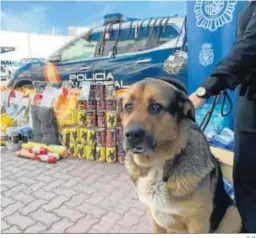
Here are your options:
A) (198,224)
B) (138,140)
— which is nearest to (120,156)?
(198,224)

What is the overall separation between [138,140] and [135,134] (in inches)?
1.3

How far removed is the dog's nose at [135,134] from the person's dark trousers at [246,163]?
1.71 feet

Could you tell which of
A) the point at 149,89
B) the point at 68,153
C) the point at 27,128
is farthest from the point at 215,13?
the point at 27,128

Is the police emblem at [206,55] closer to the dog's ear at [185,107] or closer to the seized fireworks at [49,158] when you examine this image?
the dog's ear at [185,107]

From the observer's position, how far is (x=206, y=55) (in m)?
2.85

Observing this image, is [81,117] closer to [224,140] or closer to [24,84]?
[224,140]

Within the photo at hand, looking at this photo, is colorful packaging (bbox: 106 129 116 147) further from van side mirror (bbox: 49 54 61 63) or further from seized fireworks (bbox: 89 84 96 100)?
van side mirror (bbox: 49 54 61 63)

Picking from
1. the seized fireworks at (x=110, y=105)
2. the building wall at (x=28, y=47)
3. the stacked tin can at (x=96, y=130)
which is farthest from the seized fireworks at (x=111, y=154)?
the building wall at (x=28, y=47)

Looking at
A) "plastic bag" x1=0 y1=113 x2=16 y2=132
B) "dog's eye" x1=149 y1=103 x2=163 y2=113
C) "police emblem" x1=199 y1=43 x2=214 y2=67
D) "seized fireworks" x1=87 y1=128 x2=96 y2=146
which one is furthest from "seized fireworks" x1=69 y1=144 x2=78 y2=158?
"dog's eye" x1=149 y1=103 x2=163 y2=113

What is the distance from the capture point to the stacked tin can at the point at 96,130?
12.6 feet

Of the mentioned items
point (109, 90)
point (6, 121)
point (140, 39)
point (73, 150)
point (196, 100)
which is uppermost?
point (140, 39)

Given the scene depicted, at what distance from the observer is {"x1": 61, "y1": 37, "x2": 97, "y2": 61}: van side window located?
5.50 m

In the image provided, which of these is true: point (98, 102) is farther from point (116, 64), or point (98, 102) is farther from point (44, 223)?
point (44, 223)

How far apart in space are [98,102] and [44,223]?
73.1 inches
